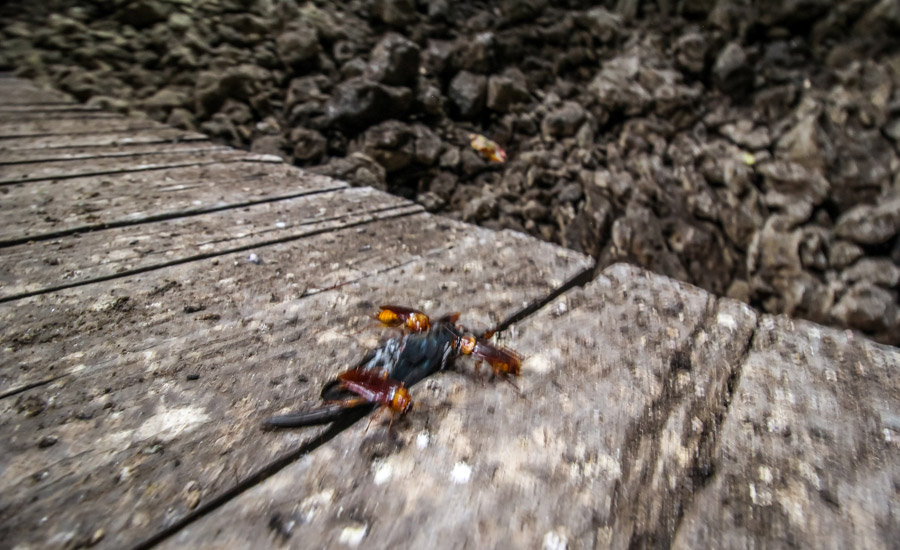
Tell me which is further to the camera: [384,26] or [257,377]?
[384,26]

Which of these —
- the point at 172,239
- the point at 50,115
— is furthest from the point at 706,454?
the point at 50,115

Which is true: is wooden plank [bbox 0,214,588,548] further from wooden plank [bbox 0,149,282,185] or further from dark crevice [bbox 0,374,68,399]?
wooden plank [bbox 0,149,282,185]

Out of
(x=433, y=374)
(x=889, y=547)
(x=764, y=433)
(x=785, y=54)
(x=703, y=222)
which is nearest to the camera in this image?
(x=889, y=547)

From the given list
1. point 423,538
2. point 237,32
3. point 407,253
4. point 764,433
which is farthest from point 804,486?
point 237,32

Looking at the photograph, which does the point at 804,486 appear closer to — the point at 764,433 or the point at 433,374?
the point at 764,433

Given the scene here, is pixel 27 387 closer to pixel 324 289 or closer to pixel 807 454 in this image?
pixel 324 289

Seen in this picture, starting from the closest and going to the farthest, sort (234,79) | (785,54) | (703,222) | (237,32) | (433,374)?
(433,374)
(234,79)
(237,32)
(703,222)
(785,54)

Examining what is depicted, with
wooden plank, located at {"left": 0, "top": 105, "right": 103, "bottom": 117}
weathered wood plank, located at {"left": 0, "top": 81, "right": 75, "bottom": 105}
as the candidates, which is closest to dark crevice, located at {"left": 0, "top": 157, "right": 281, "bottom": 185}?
wooden plank, located at {"left": 0, "top": 105, "right": 103, "bottom": 117}

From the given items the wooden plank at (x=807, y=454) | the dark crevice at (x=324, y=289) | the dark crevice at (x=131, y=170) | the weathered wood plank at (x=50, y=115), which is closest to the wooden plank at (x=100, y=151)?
the dark crevice at (x=131, y=170)
